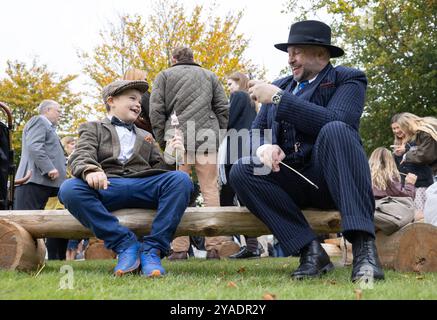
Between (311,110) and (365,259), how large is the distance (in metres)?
1.00

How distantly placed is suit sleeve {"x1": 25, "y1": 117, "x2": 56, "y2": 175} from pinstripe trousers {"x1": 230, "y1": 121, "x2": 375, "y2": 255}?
387 cm

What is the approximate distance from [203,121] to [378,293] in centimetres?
416

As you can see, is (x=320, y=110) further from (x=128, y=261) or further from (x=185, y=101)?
(x=185, y=101)

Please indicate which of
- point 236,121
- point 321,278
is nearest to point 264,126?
point 321,278

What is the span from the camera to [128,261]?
4.22 metres

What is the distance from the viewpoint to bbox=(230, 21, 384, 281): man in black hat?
12.6 ft

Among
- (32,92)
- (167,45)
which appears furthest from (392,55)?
(32,92)

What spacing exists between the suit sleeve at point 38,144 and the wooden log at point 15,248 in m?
2.89

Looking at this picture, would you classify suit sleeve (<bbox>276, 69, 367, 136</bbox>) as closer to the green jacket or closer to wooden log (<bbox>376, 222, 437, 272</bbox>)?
wooden log (<bbox>376, 222, 437, 272</bbox>)

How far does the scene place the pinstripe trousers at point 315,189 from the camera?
3832 millimetres

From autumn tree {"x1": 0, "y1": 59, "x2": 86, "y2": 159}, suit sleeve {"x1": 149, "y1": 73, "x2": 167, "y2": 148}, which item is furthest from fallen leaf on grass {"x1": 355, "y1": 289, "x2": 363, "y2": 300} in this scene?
autumn tree {"x1": 0, "y1": 59, "x2": 86, "y2": 159}

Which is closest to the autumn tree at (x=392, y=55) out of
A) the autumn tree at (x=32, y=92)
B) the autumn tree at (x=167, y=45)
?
the autumn tree at (x=167, y=45)

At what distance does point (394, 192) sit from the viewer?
7637mm

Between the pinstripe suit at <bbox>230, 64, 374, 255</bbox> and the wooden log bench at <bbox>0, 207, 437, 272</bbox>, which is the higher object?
the pinstripe suit at <bbox>230, 64, 374, 255</bbox>
